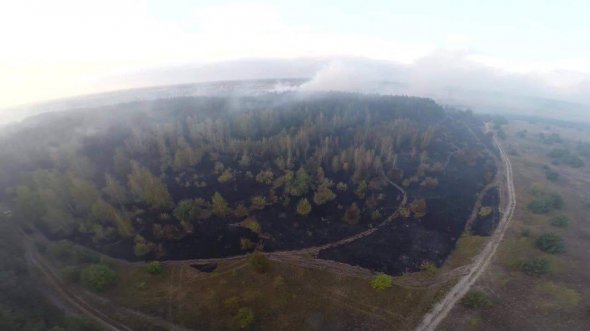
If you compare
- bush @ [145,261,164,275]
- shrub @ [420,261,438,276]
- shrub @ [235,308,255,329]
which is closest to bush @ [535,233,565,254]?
shrub @ [420,261,438,276]

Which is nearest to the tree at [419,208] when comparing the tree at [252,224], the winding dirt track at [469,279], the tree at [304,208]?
the winding dirt track at [469,279]

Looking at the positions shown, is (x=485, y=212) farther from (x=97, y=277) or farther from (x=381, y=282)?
(x=97, y=277)

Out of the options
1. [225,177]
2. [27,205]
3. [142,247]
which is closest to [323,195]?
[225,177]

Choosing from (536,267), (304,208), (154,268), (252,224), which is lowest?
(536,267)

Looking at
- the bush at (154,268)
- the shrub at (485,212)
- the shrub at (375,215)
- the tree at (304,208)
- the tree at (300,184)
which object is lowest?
the bush at (154,268)

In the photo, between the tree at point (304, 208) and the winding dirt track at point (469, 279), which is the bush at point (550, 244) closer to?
the winding dirt track at point (469, 279)

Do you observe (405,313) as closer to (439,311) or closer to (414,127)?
(439,311)
